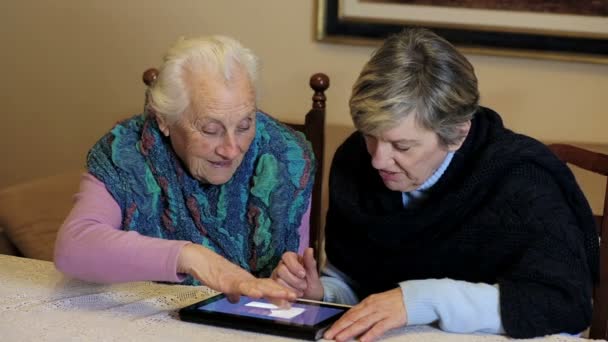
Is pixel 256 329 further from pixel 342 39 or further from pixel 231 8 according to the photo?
pixel 231 8

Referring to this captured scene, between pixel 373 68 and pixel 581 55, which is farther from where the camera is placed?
pixel 581 55

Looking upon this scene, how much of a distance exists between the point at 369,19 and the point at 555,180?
1400 mm

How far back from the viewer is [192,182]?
196cm

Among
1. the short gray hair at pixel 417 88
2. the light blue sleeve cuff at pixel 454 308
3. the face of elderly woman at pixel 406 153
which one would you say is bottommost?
the light blue sleeve cuff at pixel 454 308

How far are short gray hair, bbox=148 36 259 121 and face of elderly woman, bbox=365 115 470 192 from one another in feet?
1.10

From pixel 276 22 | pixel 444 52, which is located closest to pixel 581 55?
pixel 276 22

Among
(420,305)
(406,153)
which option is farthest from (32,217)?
(420,305)

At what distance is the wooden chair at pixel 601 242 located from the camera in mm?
1843

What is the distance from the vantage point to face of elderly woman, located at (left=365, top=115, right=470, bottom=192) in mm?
1667

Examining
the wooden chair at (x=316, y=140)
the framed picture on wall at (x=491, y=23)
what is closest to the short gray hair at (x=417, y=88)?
the wooden chair at (x=316, y=140)

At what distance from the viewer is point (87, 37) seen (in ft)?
11.1

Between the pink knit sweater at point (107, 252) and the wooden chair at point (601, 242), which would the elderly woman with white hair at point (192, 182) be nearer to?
the pink knit sweater at point (107, 252)

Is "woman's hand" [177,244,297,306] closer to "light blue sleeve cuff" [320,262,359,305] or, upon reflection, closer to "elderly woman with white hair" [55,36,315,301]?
"elderly woman with white hair" [55,36,315,301]

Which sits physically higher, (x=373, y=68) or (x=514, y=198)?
(x=373, y=68)
